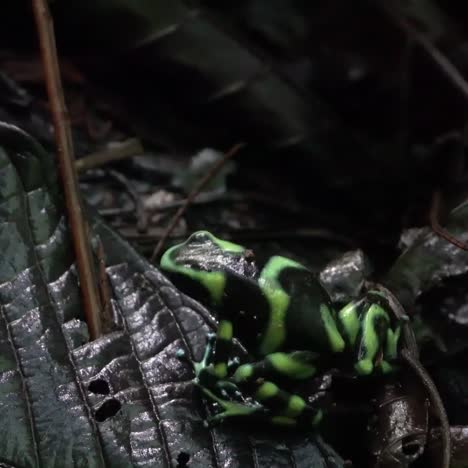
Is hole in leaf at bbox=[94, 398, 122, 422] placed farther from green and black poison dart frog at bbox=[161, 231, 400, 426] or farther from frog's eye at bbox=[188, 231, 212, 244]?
frog's eye at bbox=[188, 231, 212, 244]

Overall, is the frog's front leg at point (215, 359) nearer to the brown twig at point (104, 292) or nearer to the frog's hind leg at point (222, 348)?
the frog's hind leg at point (222, 348)

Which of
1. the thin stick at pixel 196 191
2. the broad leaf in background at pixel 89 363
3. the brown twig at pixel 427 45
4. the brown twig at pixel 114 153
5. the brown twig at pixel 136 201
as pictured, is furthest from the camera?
the brown twig at pixel 427 45

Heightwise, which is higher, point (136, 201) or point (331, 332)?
point (136, 201)

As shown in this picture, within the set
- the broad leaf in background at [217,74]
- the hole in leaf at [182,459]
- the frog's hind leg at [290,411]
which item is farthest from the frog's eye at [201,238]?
the broad leaf in background at [217,74]

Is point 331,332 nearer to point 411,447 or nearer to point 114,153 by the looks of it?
point 411,447

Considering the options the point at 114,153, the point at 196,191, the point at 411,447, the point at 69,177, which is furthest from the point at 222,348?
the point at 114,153

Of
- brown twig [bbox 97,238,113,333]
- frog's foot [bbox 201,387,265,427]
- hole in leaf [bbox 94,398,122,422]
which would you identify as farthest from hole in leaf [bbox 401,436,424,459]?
brown twig [bbox 97,238,113,333]
